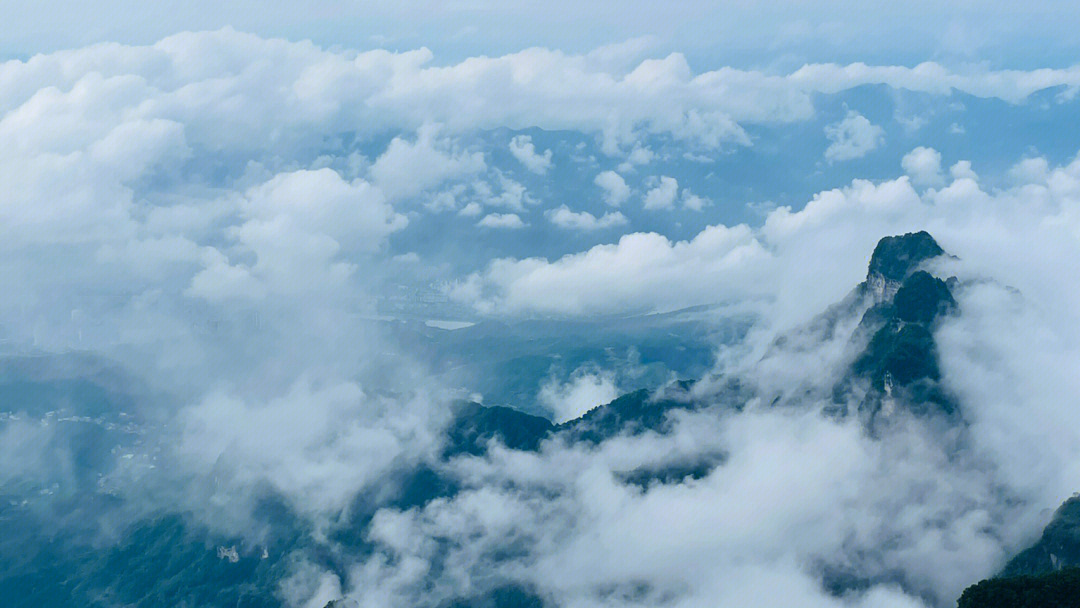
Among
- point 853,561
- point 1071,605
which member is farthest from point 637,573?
Answer: point 1071,605

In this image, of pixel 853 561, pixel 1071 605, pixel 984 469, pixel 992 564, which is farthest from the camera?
pixel 984 469

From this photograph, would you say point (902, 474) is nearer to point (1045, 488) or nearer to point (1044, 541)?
point (1045, 488)

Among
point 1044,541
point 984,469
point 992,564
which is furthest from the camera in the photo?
point 984,469

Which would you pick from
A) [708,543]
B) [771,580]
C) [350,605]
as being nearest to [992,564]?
Result: [771,580]

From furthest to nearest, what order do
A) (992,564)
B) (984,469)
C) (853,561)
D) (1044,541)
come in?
(984,469) < (853,561) < (992,564) < (1044,541)

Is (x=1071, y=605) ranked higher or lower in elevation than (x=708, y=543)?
higher

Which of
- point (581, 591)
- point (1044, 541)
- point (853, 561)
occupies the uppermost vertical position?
point (1044, 541)

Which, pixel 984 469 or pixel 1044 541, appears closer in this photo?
pixel 1044 541

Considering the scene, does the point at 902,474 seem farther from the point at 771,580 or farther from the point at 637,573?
the point at 637,573

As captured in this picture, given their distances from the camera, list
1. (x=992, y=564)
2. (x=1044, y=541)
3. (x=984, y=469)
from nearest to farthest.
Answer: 1. (x=1044, y=541)
2. (x=992, y=564)
3. (x=984, y=469)
